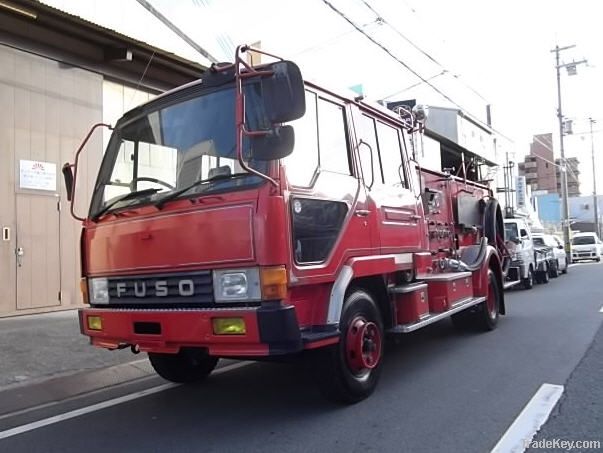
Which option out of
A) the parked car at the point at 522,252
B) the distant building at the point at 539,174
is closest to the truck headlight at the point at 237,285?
the parked car at the point at 522,252

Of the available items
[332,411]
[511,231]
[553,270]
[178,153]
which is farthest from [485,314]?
[553,270]

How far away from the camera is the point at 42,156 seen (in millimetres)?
10844

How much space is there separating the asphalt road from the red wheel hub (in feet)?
1.14

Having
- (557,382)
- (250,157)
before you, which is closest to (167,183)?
(250,157)

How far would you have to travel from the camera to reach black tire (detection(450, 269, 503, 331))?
9.02m

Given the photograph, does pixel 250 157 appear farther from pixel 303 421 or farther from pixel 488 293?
pixel 488 293

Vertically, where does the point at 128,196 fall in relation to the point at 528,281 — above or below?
above

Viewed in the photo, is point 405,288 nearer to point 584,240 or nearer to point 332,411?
point 332,411

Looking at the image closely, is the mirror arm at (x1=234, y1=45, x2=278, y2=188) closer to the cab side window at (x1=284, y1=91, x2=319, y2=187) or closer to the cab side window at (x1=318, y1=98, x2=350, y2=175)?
the cab side window at (x1=284, y1=91, x2=319, y2=187)

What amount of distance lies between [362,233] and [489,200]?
19.0 ft

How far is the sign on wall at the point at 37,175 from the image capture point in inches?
415

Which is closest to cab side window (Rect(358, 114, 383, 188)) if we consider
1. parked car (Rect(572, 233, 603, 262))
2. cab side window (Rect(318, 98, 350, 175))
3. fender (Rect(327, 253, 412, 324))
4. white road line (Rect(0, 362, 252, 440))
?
cab side window (Rect(318, 98, 350, 175))

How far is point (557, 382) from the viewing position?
591cm

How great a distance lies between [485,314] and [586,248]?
30.5 m
